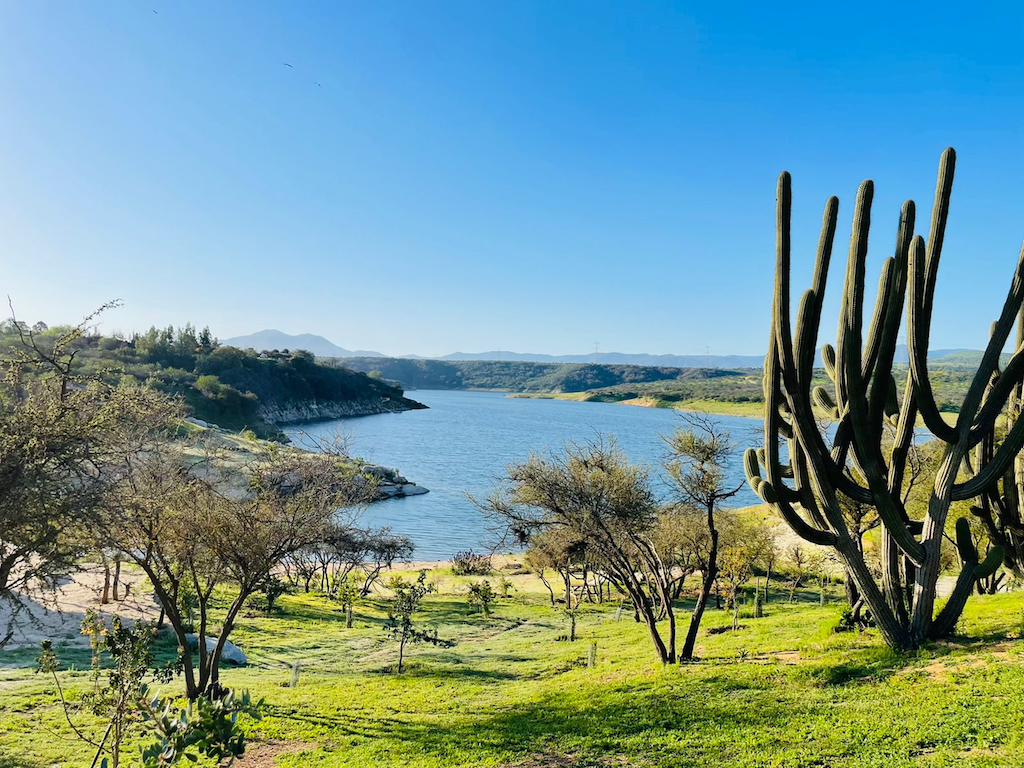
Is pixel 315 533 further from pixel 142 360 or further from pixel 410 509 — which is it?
pixel 142 360

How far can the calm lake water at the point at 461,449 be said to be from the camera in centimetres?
5419

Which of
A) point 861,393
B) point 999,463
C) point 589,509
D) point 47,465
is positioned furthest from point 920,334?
point 47,465

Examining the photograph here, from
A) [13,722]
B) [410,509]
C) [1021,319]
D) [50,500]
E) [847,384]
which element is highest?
[1021,319]

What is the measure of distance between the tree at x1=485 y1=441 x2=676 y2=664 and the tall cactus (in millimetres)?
4293

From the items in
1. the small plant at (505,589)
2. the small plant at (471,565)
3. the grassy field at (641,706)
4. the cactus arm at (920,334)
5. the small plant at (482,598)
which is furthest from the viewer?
the small plant at (471,565)

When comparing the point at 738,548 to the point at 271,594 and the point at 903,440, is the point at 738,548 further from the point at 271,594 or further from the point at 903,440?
the point at 271,594

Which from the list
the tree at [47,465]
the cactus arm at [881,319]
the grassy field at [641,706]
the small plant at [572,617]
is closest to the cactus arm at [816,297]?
the cactus arm at [881,319]

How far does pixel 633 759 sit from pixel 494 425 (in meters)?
134

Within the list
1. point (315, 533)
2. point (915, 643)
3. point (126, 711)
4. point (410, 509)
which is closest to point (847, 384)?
point (915, 643)

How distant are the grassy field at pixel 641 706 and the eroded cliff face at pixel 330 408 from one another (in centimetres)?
10977

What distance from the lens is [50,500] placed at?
811 cm

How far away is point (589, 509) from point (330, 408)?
146 meters

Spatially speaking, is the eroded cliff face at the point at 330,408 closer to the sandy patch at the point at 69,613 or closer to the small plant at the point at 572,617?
the sandy patch at the point at 69,613

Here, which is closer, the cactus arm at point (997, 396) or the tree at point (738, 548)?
the cactus arm at point (997, 396)
